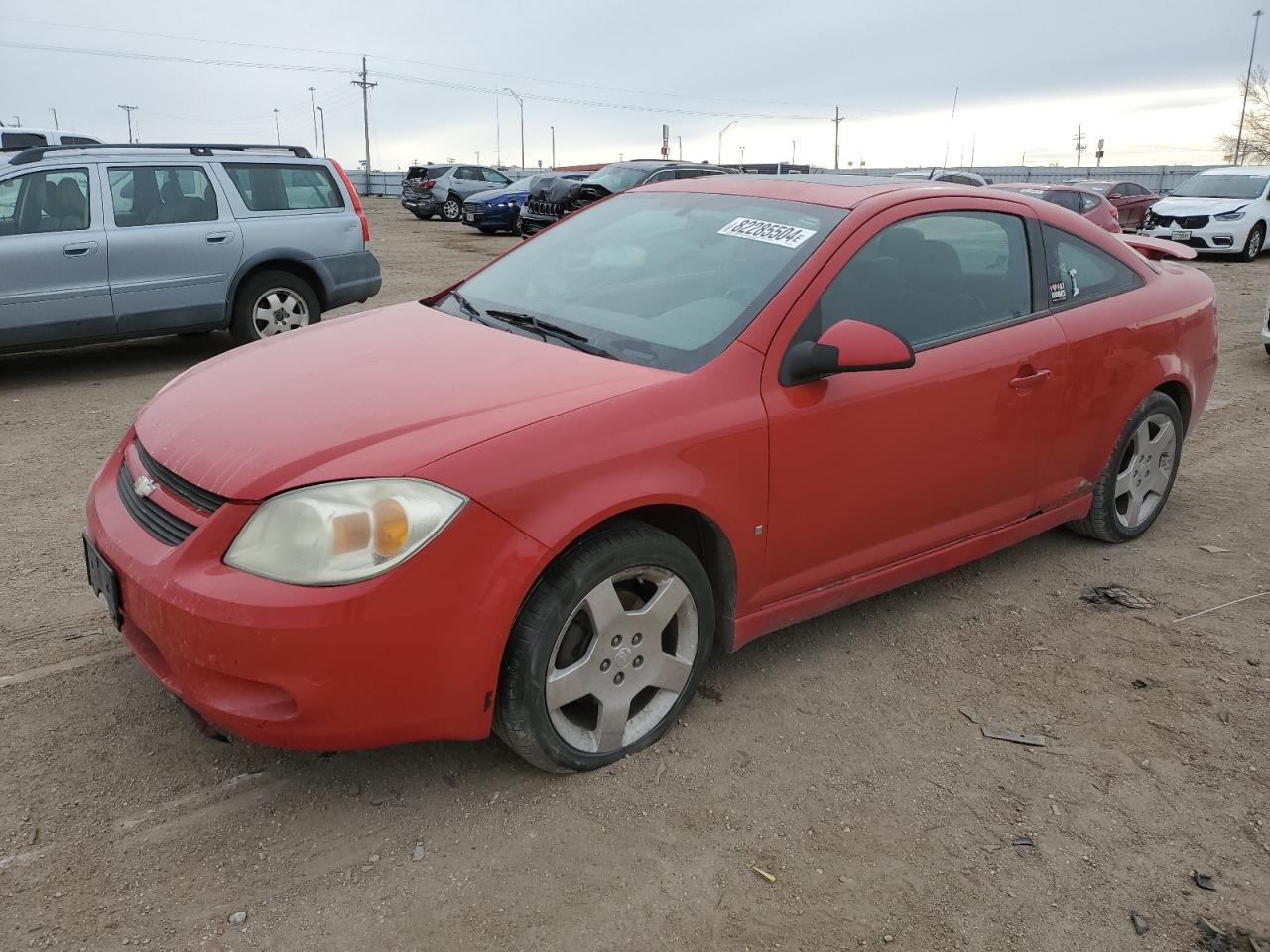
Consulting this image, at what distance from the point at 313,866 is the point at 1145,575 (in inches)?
138

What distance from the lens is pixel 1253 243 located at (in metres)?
17.8

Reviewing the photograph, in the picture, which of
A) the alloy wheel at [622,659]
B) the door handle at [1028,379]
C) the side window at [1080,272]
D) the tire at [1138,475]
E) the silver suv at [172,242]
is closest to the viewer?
the alloy wheel at [622,659]

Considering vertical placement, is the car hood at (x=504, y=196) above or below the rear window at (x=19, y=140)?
below

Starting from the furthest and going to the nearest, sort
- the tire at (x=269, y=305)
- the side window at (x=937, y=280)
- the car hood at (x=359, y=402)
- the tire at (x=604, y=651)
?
the tire at (x=269, y=305) → the side window at (x=937, y=280) → the tire at (x=604, y=651) → the car hood at (x=359, y=402)

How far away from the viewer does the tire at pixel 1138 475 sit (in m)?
4.29

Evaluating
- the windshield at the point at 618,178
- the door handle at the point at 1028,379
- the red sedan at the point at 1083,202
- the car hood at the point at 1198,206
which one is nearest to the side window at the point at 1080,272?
the door handle at the point at 1028,379

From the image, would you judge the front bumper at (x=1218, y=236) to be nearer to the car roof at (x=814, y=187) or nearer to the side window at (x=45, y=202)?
the car roof at (x=814, y=187)

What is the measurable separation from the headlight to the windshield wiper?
85 centimetres

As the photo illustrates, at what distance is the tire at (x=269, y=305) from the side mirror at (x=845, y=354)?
6264 millimetres

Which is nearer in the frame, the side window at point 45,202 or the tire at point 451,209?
the side window at point 45,202

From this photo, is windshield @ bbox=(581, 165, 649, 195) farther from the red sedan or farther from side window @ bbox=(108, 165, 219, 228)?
side window @ bbox=(108, 165, 219, 228)

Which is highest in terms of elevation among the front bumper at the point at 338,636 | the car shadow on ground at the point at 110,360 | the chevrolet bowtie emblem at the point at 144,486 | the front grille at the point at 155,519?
the chevrolet bowtie emblem at the point at 144,486

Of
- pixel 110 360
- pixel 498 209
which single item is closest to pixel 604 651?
pixel 110 360

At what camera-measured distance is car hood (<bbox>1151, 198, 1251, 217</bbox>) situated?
57.7 feet
